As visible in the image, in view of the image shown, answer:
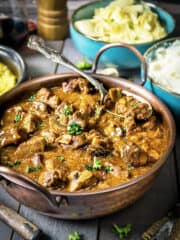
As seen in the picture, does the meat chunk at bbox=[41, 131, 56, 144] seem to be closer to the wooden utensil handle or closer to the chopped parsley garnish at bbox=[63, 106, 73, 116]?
the chopped parsley garnish at bbox=[63, 106, 73, 116]

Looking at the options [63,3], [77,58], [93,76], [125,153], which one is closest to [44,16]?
[63,3]

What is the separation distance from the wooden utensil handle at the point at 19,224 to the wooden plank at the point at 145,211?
0.32 m

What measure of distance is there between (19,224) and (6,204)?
0.75 ft

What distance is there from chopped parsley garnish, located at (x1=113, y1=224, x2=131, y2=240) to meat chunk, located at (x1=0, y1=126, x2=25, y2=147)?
0.64 m

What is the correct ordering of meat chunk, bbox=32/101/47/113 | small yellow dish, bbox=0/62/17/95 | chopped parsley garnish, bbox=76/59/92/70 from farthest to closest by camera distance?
1. chopped parsley garnish, bbox=76/59/92/70
2. small yellow dish, bbox=0/62/17/95
3. meat chunk, bbox=32/101/47/113

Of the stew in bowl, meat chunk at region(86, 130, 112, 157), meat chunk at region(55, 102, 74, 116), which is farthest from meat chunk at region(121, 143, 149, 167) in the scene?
meat chunk at region(55, 102, 74, 116)

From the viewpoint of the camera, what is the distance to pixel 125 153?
6.38ft

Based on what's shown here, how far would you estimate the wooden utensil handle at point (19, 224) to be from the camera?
186cm

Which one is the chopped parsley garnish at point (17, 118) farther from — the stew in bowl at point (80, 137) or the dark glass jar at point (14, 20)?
the dark glass jar at point (14, 20)

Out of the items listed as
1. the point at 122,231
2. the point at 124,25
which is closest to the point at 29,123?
the point at 122,231

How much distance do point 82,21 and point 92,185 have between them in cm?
175

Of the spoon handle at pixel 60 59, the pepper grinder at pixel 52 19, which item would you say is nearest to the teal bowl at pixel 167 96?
Result: the spoon handle at pixel 60 59

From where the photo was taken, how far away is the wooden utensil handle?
1863 millimetres

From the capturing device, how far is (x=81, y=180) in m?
1.80
